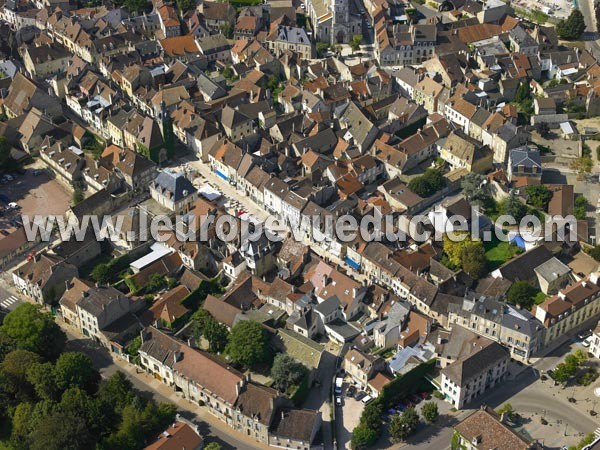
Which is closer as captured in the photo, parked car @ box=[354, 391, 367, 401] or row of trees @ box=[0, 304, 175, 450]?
row of trees @ box=[0, 304, 175, 450]

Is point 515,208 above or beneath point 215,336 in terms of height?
above

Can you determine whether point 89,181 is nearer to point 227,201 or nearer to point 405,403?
point 227,201

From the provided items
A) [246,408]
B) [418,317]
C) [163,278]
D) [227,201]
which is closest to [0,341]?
[163,278]

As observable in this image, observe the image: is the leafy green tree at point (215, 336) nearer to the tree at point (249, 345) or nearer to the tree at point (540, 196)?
the tree at point (249, 345)

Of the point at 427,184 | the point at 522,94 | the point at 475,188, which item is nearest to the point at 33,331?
the point at 427,184

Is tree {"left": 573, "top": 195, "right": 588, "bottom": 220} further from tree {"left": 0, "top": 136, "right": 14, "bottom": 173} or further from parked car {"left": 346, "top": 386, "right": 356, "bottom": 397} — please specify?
tree {"left": 0, "top": 136, "right": 14, "bottom": 173}

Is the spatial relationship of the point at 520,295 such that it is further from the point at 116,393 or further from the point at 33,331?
the point at 33,331

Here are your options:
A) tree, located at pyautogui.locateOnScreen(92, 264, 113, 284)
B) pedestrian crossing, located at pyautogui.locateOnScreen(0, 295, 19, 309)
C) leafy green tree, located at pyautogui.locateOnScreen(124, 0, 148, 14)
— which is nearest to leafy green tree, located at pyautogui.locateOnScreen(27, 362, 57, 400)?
pedestrian crossing, located at pyautogui.locateOnScreen(0, 295, 19, 309)
